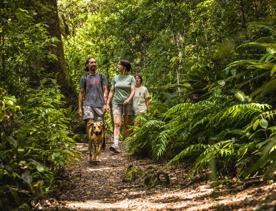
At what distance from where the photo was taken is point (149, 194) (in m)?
6.31

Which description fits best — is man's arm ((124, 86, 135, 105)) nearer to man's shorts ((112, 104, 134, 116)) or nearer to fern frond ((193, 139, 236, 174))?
man's shorts ((112, 104, 134, 116))

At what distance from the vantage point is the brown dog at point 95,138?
936 cm

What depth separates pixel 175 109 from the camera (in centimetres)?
816

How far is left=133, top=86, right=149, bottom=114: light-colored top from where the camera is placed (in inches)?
487

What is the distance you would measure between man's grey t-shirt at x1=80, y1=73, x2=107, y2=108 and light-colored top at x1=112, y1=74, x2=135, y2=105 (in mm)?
939

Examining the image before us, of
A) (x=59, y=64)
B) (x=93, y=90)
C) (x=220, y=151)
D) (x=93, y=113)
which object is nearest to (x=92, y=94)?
(x=93, y=90)

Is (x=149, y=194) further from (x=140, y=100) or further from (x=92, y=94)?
(x=140, y=100)

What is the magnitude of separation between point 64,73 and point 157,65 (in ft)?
12.8

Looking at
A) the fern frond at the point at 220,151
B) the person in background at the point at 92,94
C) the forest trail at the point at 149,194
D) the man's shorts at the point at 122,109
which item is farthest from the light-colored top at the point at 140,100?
the fern frond at the point at 220,151

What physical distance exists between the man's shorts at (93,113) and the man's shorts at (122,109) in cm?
95

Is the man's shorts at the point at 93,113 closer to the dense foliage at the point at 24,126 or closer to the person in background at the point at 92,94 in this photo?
the person in background at the point at 92,94

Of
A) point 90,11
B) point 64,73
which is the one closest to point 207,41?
point 64,73

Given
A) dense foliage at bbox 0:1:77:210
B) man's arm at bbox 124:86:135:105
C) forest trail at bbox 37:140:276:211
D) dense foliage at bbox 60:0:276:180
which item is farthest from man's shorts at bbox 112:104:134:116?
dense foliage at bbox 0:1:77:210

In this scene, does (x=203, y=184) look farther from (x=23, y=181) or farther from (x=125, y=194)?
(x=23, y=181)
